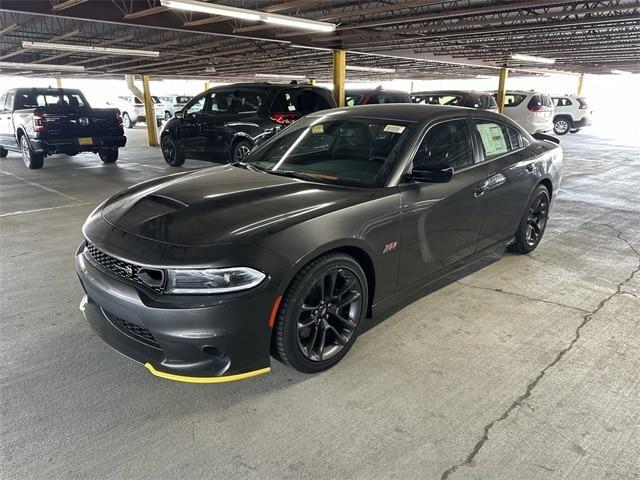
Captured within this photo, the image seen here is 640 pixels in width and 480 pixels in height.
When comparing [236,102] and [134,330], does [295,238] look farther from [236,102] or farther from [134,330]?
[236,102]

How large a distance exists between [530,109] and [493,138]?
1352 centimetres

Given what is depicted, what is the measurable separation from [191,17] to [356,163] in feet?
29.1

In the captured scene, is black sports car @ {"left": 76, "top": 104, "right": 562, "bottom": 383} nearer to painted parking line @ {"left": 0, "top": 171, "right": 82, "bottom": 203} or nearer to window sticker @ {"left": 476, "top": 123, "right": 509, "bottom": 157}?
window sticker @ {"left": 476, "top": 123, "right": 509, "bottom": 157}

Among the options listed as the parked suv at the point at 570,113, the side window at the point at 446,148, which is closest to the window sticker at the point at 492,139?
the side window at the point at 446,148

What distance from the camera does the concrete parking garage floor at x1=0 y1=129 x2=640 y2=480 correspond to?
2035 millimetres

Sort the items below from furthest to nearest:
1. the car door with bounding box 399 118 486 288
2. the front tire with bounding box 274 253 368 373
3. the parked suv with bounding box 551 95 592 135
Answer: the parked suv with bounding box 551 95 592 135
the car door with bounding box 399 118 486 288
the front tire with bounding box 274 253 368 373

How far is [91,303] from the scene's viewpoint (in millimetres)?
2676

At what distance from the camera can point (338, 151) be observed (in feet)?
10.9

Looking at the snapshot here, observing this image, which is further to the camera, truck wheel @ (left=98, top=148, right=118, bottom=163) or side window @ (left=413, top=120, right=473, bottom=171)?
truck wheel @ (left=98, top=148, right=118, bottom=163)

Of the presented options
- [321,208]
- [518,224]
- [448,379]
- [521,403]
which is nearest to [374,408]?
[448,379]

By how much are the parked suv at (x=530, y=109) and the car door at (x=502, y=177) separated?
12.6 m

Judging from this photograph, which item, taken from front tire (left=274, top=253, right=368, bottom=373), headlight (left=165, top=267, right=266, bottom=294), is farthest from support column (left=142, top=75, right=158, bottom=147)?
headlight (left=165, top=267, right=266, bottom=294)

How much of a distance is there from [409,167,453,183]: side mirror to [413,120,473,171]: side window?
6 centimetres

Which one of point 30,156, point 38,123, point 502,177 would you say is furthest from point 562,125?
point 30,156
